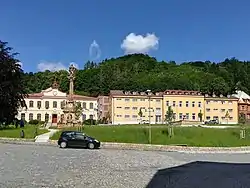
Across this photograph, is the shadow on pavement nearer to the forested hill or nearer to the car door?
the car door

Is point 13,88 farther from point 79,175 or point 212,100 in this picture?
point 212,100

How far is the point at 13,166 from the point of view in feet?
64.8

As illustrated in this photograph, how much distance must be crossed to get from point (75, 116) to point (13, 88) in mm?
11872

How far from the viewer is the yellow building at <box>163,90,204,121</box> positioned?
115438 mm

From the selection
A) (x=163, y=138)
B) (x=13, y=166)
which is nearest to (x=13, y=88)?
(x=163, y=138)

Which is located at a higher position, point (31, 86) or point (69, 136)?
point (31, 86)

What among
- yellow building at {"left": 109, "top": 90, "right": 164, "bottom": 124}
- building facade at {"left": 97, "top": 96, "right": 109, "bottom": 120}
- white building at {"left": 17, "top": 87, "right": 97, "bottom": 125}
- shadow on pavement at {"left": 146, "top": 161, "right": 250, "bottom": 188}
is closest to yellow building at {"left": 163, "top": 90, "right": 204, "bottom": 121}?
yellow building at {"left": 109, "top": 90, "right": 164, "bottom": 124}

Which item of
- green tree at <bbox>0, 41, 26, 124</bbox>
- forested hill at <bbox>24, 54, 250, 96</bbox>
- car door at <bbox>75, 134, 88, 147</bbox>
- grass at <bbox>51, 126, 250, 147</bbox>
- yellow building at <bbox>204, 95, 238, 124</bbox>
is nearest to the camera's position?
car door at <bbox>75, 134, 88, 147</bbox>

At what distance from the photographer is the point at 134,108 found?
370 ft

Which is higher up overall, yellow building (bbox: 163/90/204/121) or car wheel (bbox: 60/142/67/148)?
yellow building (bbox: 163/90/204/121)

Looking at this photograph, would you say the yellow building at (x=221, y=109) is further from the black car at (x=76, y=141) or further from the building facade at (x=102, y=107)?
the black car at (x=76, y=141)

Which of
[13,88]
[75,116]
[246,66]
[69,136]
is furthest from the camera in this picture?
[246,66]

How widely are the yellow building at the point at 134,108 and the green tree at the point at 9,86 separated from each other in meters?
48.9

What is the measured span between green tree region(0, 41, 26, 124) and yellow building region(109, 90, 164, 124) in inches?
1926
